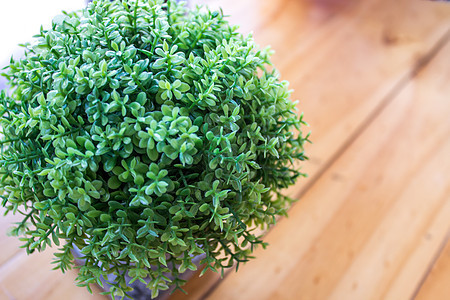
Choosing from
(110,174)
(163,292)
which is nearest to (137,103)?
(110,174)

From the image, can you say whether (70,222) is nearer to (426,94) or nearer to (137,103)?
(137,103)

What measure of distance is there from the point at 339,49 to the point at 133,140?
2.59 ft

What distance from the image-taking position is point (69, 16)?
0.61 m

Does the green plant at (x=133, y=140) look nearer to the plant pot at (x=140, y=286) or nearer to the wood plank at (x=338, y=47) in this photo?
the plant pot at (x=140, y=286)

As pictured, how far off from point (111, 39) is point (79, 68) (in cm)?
6

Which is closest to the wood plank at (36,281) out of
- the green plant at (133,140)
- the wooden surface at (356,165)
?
the wooden surface at (356,165)

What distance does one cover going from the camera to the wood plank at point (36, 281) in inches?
27.5

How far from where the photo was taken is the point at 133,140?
19.5 inches

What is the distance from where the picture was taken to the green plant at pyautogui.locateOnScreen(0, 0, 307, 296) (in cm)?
49

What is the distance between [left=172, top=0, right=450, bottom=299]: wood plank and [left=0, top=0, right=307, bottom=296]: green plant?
0.38m

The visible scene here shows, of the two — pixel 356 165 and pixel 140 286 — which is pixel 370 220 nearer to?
pixel 356 165

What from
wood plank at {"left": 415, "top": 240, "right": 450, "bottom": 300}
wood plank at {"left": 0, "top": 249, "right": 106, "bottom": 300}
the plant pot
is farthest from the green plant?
wood plank at {"left": 415, "top": 240, "right": 450, "bottom": 300}

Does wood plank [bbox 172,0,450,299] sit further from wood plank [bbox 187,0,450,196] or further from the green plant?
the green plant

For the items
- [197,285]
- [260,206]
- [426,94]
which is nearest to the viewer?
[260,206]
